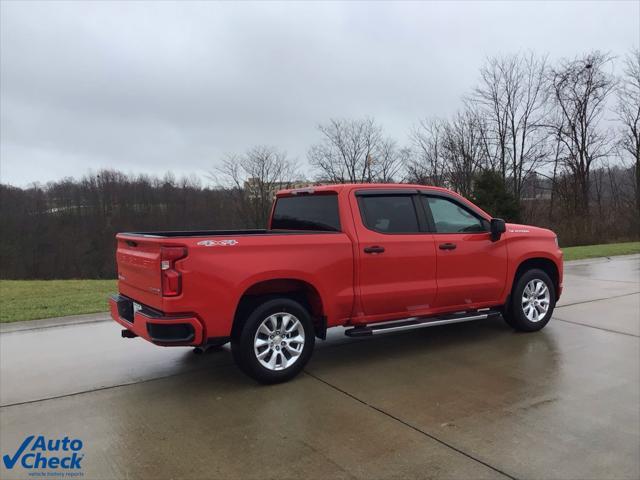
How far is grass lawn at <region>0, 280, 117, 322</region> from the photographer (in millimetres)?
8125

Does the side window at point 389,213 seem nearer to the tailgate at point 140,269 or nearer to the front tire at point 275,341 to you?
the front tire at point 275,341

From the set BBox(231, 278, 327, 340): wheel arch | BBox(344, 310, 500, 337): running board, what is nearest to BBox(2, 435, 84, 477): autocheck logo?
BBox(231, 278, 327, 340): wheel arch

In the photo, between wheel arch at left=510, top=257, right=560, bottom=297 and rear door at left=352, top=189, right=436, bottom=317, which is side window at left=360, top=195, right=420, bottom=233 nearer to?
rear door at left=352, top=189, right=436, bottom=317

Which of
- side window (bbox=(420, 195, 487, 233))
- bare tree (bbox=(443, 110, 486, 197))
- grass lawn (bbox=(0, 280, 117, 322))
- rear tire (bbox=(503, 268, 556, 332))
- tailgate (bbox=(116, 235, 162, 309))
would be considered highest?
bare tree (bbox=(443, 110, 486, 197))

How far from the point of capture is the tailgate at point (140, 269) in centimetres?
427

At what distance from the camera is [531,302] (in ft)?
21.2

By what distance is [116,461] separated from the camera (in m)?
3.28

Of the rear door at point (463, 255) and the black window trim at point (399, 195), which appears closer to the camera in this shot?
the black window trim at point (399, 195)

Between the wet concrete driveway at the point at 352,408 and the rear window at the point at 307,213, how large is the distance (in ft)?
4.93

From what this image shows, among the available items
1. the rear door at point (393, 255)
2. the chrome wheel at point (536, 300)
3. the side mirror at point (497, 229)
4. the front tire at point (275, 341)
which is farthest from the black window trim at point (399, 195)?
the chrome wheel at point (536, 300)

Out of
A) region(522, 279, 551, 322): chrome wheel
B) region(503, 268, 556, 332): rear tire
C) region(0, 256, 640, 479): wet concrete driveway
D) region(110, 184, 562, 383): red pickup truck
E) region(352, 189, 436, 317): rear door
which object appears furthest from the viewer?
region(522, 279, 551, 322): chrome wheel

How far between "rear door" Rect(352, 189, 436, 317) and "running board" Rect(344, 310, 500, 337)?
118 mm

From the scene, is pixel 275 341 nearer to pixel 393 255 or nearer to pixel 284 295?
pixel 284 295

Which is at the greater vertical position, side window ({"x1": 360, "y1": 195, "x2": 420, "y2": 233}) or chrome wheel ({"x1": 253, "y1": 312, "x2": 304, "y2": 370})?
side window ({"x1": 360, "y1": 195, "x2": 420, "y2": 233})
